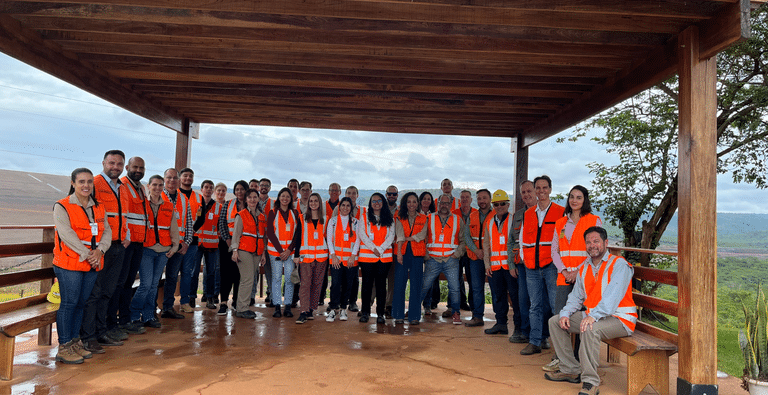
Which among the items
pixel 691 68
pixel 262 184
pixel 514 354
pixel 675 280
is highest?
pixel 691 68

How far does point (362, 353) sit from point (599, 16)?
13.3 ft

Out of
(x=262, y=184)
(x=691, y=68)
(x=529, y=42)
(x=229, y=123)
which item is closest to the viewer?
(x=691, y=68)

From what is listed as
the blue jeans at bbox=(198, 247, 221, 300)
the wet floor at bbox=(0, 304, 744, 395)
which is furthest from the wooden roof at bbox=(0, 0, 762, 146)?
the wet floor at bbox=(0, 304, 744, 395)

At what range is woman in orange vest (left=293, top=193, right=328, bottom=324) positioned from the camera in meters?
6.77

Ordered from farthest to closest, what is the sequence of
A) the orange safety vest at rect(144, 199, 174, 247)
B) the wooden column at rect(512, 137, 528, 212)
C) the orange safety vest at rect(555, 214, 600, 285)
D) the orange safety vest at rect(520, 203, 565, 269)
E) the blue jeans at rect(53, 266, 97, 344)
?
the wooden column at rect(512, 137, 528, 212)
the orange safety vest at rect(144, 199, 174, 247)
the orange safety vest at rect(520, 203, 565, 269)
the orange safety vest at rect(555, 214, 600, 285)
the blue jeans at rect(53, 266, 97, 344)

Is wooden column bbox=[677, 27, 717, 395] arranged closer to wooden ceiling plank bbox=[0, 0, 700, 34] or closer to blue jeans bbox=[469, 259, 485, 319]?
wooden ceiling plank bbox=[0, 0, 700, 34]

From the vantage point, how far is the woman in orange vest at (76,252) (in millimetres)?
4355

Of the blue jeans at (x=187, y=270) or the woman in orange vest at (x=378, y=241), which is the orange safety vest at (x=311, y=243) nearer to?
the woman in orange vest at (x=378, y=241)

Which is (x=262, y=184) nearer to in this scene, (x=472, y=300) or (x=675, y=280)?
(x=472, y=300)

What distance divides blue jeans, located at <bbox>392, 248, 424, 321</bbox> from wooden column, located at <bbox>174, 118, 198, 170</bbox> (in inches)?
179

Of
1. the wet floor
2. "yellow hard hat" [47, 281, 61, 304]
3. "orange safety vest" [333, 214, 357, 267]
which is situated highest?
"orange safety vest" [333, 214, 357, 267]

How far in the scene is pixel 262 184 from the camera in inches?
313

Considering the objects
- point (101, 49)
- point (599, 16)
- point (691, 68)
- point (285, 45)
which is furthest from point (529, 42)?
point (101, 49)

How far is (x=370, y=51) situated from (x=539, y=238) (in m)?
2.74
